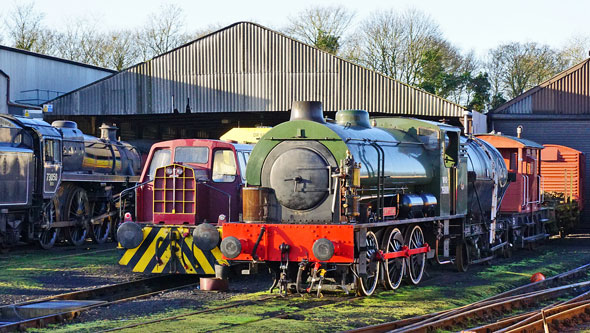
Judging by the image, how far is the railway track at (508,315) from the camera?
938 centimetres

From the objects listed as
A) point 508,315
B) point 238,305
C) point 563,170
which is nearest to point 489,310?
point 508,315

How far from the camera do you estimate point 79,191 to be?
21.8 m

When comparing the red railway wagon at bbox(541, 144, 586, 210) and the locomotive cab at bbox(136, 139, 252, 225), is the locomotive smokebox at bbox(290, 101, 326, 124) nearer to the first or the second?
the locomotive cab at bbox(136, 139, 252, 225)

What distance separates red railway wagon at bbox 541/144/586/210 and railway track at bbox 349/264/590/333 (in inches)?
586


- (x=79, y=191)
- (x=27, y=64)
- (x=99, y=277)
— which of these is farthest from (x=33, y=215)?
(x=27, y=64)

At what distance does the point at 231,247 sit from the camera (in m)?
11.4

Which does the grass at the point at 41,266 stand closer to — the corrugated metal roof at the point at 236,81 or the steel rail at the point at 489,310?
the steel rail at the point at 489,310

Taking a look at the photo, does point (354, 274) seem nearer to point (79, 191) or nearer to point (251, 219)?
point (251, 219)

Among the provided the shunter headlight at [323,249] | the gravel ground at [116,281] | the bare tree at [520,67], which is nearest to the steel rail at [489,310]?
the gravel ground at [116,281]

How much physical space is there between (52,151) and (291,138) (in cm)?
1000

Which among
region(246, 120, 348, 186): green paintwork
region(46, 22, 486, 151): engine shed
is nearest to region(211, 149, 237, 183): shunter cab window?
region(246, 120, 348, 186): green paintwork

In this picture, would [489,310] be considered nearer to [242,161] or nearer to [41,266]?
[242,161]

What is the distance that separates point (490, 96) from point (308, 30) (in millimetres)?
13051

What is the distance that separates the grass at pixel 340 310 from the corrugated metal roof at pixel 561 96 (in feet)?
55.9
